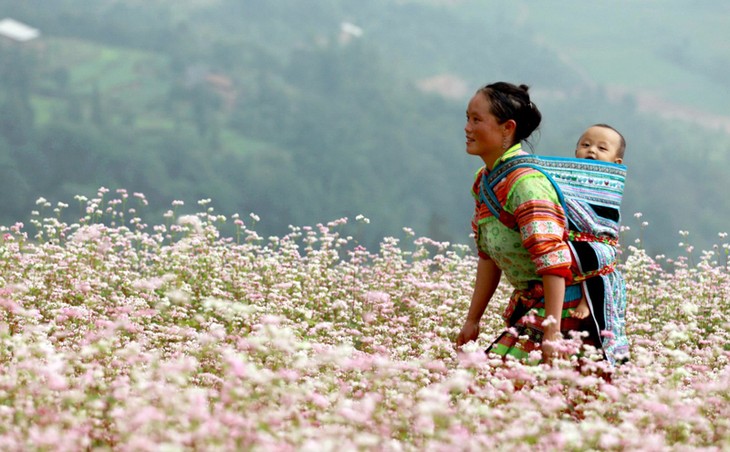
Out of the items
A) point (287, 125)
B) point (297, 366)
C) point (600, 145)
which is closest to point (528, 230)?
point (600, 145)

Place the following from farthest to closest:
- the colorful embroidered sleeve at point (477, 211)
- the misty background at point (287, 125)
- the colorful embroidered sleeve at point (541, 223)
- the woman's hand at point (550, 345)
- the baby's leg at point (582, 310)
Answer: the misty background at point (287, 125) → the colorful embroidered sleeve at point (477, 211) → the baby's leg at point (582, 310) → the colorful embroidered sleeve at point (541, 223) → the woman's hand at point (550, 345)

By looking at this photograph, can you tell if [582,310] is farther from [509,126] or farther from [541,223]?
[509,126]

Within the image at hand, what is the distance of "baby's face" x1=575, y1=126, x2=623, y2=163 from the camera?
15.4 feet

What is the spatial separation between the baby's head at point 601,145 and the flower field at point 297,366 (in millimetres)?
969

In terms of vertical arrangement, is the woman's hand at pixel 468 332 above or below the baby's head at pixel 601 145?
below

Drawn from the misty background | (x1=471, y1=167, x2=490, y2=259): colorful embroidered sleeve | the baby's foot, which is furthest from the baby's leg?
the misty background

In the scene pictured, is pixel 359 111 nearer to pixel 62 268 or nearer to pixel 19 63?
pixel 19 63

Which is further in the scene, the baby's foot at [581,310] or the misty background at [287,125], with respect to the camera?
the misty background at [287,125]

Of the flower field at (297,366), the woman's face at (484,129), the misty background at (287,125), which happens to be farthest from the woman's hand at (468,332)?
the misty background at (287,125)

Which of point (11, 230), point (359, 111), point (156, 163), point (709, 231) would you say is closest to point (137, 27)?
point (359, 111)

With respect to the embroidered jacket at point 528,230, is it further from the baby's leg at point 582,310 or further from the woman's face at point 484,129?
the baby's leg at point 582,310

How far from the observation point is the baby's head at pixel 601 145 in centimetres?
469

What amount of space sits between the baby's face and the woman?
13.1 inches

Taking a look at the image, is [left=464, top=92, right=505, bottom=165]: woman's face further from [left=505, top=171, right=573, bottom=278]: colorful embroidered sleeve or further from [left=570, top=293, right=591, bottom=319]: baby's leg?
[left=570, top=293, right=591, bottom=319]: baby's leg
